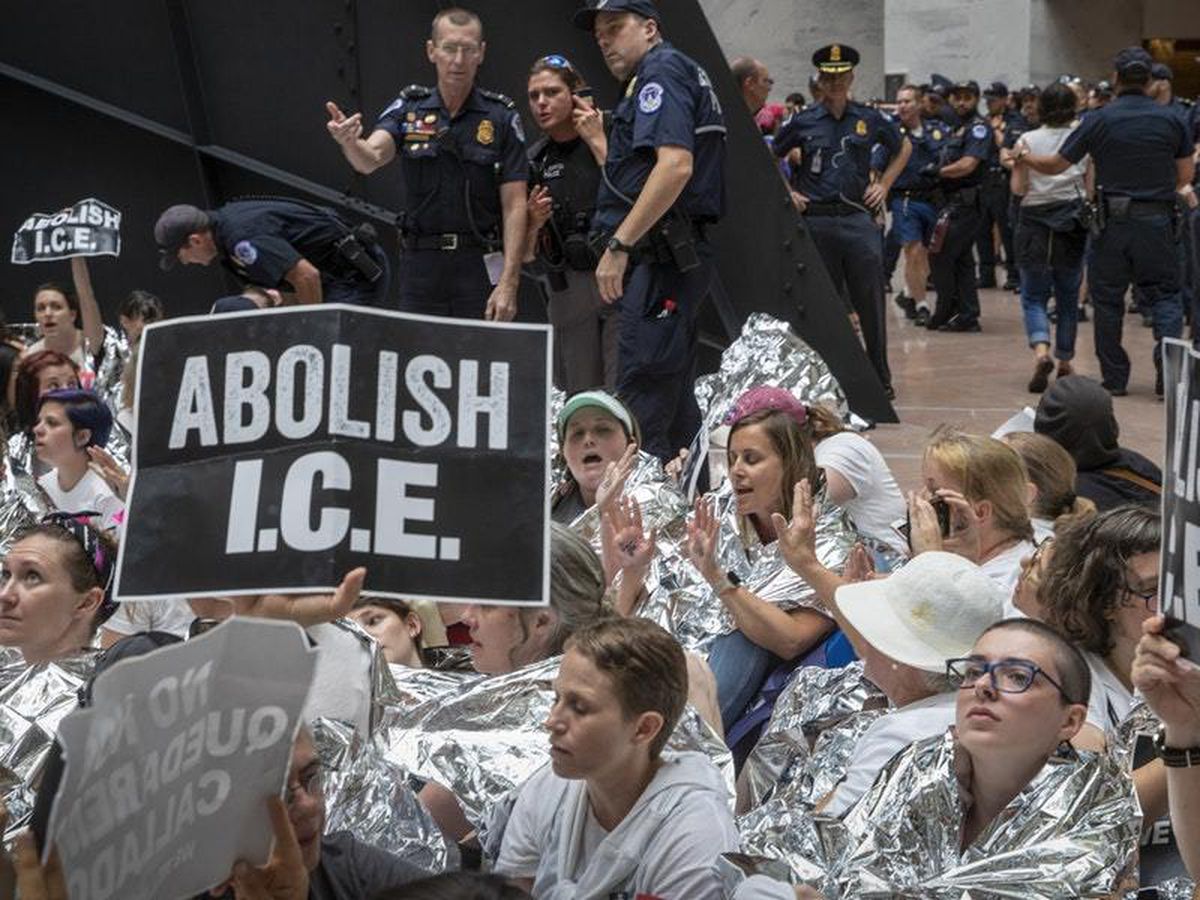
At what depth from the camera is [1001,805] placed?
127 inches

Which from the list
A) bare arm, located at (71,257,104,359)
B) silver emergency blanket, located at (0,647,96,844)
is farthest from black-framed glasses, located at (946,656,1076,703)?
bare arm, located at (71,257,104,359)

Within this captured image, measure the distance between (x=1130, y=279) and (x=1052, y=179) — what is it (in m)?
1.14

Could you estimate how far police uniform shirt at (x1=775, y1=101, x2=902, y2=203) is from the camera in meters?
10.7

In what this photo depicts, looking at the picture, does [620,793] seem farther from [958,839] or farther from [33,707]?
[33,707]

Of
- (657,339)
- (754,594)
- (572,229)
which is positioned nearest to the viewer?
(754,594)

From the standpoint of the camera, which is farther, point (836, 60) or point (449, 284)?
point (836, 60)

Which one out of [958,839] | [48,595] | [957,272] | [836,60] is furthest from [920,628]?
[957,272]

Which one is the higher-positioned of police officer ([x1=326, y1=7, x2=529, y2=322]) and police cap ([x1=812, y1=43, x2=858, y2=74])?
police cap ([x1=812, y1=43, x2=858, y2=74])

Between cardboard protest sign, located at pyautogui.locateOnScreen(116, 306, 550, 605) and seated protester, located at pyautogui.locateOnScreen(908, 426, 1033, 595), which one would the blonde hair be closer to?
seated protester, located at pyautogui.locateOnScreen(908, 426, 1033, 595)

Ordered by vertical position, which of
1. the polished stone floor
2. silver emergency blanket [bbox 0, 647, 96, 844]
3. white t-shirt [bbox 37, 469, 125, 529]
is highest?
silver emergency blanket [bbox 0, 647, 96, 844]

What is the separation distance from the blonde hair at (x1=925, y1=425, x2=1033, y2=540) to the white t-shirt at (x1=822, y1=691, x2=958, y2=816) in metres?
1.16

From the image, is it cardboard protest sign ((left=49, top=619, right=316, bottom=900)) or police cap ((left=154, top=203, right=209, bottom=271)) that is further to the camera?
police cap ((left=154, top=203, right=209, bottom=271))

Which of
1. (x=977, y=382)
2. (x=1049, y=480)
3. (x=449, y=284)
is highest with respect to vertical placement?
(x=449, y=284)

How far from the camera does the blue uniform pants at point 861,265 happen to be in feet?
34.9
